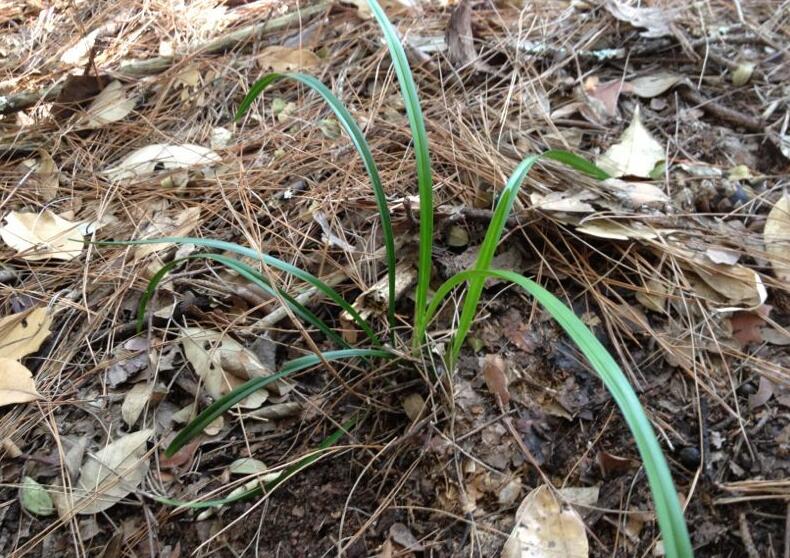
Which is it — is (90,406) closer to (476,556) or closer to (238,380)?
(238,380)

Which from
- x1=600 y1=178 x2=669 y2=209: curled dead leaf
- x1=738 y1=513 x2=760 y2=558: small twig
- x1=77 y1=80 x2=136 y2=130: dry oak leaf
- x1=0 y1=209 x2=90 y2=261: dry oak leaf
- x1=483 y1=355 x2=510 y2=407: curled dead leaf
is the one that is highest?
x1=77 y1=80 x2=136 y2=130: dry oak leaf

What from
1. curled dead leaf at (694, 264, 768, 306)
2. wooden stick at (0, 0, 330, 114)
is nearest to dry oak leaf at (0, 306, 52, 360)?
wooden stick at (0, 0, 330, 114)

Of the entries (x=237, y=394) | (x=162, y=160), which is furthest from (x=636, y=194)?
(x=162, y=160)

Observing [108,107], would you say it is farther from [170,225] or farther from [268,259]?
[268,259]

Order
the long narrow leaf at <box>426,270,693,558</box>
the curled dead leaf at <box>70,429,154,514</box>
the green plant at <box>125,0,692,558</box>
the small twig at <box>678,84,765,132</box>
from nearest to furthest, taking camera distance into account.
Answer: the long narrow leaf at <box>426,270,693,558</box> < the green plant at <box>125,0,692,558</box> < the curled dead leaf at <box>70,429,154,514</box> < the small twig at <box>678,84,765,132</box>

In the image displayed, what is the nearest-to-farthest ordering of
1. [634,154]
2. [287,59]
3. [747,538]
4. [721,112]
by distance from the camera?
→ 1. [747,538]
2. [634,154]
3. [721,112]
4. [287,59]

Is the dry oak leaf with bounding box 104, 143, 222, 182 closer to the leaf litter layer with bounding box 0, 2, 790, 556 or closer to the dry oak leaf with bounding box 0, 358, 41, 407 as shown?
the leaf litter layer with bounding box 0, 2, 790, 556

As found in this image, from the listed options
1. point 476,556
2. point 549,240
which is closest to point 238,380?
point 476,556
